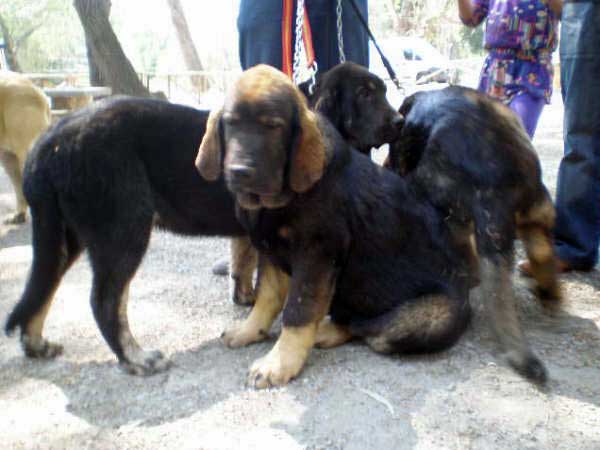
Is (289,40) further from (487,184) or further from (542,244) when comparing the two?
(542,244)

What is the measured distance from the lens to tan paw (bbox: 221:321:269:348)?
12.0 feet

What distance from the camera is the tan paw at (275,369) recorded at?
10.3 ft

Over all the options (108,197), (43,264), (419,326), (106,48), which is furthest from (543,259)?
(106,48)

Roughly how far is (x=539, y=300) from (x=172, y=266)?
2987mm

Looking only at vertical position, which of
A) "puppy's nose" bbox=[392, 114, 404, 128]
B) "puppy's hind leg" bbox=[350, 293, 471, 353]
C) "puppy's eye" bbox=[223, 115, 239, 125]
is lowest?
"puppy's hind leg" bbox=[350, 293, 471, 353]

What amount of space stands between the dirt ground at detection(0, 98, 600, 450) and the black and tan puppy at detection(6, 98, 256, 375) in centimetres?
24

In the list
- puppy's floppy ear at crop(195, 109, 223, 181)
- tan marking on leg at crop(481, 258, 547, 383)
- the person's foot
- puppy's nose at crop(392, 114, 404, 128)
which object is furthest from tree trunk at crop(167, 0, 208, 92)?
tan marking on leg at crop(481, 258, 547, 383)

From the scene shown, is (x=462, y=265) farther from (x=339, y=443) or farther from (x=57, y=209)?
(x=57, y=209)

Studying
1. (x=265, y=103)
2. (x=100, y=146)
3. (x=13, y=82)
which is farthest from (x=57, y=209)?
(x=13, y=82)

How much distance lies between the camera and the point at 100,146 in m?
3.17

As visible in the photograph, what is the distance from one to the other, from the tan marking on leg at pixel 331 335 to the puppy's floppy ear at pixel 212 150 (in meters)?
1.15

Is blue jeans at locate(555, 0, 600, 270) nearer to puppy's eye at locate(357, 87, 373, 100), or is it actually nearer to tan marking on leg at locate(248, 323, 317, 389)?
puppy's eye at locate(357, 87, 373, 100)

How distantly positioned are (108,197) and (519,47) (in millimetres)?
3475

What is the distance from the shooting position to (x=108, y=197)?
315 centimetres
